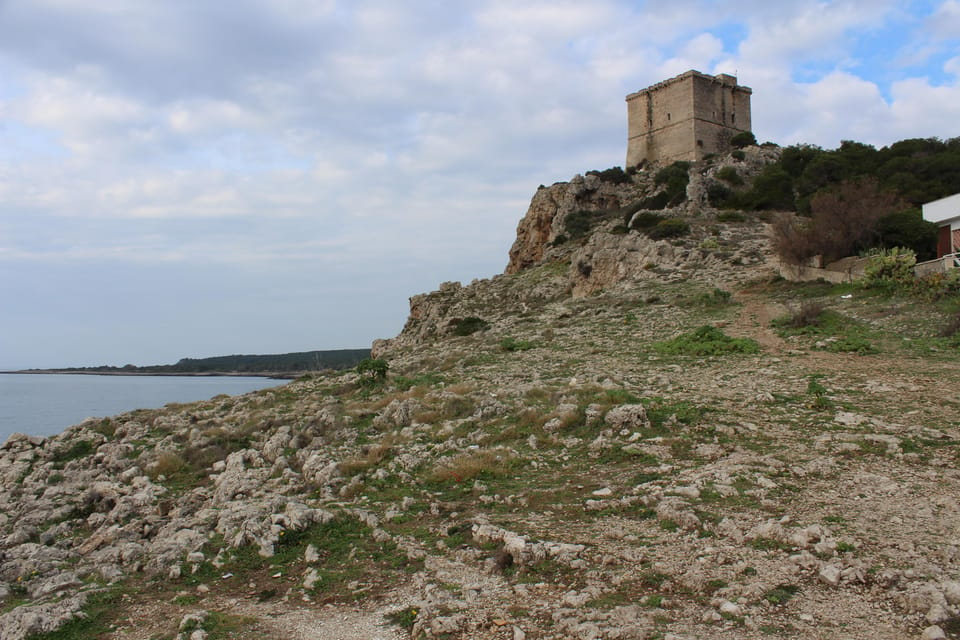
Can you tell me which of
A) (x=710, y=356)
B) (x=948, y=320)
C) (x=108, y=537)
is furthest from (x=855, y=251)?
(x=108, y=537)

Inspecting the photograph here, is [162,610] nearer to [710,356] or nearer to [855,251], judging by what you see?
[710,356]

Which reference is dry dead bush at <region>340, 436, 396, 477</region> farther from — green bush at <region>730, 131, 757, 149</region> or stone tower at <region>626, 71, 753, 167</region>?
green bush at <region>730, 131, 757, 149</region>

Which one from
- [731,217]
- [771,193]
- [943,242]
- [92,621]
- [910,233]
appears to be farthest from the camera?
[771,193]

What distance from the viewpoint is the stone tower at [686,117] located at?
50.8m

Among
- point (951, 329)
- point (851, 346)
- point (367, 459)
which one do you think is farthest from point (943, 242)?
point (367, 459)

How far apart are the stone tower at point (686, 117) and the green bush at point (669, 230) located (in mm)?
22011

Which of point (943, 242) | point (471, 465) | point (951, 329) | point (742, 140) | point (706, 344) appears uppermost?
point (742, 140)

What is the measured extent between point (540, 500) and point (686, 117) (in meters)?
49.9

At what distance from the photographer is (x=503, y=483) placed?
25.0ft

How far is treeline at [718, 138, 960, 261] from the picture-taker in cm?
2150

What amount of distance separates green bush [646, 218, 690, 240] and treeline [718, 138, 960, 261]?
5.09 m

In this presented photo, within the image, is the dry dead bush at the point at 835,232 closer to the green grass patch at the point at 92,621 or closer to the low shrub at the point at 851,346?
the low shrub at the point at 851,346

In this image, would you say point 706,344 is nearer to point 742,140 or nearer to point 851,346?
point 851,346

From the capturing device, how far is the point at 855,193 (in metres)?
22.7
